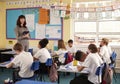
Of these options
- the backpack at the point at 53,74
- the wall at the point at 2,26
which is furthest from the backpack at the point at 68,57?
the wall at the point at 2,26

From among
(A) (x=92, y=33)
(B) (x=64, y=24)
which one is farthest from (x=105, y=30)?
(B) (x=64, y=24)

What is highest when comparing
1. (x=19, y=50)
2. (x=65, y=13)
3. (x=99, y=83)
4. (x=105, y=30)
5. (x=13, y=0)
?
(x=13, y=0)

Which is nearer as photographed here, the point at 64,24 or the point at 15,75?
the point at 15,75

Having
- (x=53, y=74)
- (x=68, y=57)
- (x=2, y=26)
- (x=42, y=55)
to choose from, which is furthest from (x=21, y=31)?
(x=2, y=26)

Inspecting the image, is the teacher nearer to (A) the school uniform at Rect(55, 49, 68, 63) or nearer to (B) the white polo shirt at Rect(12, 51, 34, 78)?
(A) the school uniform at Rect(55, 49, 68, 63)

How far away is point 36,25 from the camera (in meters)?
7.85

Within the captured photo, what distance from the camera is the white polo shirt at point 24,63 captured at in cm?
380

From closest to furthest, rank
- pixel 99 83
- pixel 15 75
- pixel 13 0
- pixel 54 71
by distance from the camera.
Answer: pixel 99 83 < pixel 15 75 < pixel 54 71 < pixel 13 0

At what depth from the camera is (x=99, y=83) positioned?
3.71 meters

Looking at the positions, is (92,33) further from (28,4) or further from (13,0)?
(13,0)

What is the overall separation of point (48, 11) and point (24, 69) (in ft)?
13.1

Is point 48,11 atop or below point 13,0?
below

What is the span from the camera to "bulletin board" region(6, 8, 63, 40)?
24.6ft

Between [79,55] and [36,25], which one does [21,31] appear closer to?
[79,55]
